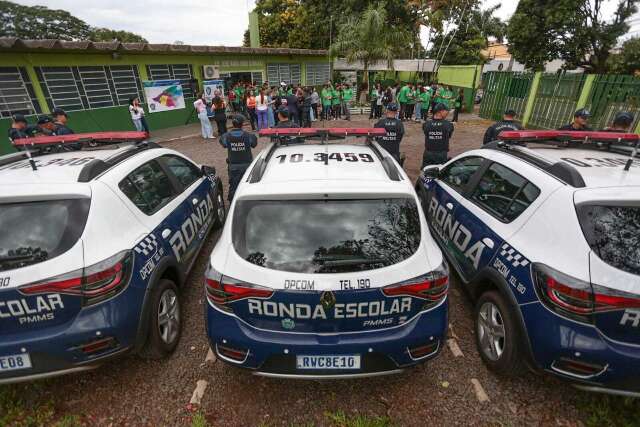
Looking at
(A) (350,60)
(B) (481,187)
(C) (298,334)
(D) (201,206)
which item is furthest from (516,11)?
(C) (298,334)

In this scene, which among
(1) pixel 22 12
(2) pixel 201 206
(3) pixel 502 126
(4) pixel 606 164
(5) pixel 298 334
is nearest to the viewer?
(5) pixel 298 334

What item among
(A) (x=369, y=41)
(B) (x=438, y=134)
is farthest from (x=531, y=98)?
(A) (x=369, y=41)

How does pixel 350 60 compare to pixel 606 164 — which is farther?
pixel 350 60

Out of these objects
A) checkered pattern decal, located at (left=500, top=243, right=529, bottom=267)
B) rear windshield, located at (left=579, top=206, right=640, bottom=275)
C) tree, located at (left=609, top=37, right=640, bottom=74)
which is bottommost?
checkered pattern decal, located at (left=500, top=243, right=529, bottom=267)

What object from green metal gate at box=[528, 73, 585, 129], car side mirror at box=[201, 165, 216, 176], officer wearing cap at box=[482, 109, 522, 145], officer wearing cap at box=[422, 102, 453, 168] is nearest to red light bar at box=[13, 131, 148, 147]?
car side mirror at box=[201, 165, 216, 176]

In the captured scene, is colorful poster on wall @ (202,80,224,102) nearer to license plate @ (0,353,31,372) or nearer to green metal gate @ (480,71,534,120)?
green metal gate @ (480,71,534,120)

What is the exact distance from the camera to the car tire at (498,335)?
2475mm

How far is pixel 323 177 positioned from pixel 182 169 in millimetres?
2513

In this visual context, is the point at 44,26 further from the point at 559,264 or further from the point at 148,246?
the point at 559,264

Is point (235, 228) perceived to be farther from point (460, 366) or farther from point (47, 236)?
point (460, 366)

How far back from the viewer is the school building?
32.6 feet

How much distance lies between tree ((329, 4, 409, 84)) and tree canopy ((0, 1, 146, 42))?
134 ft

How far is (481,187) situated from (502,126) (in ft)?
10.7

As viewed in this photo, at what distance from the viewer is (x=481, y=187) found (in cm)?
337
